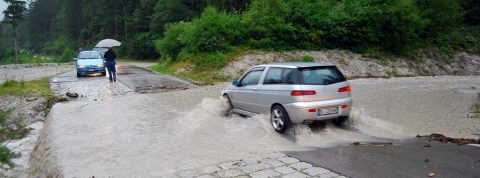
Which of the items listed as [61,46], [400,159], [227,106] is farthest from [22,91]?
[61,46]

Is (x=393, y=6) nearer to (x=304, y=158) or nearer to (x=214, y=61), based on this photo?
(x=214, y=61)

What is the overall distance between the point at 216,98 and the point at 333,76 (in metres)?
6.65

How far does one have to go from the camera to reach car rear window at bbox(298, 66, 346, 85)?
8.59 metres

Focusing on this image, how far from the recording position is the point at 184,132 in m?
9.48

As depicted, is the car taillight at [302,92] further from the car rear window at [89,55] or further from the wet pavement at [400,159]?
the car rear window at [89,55]

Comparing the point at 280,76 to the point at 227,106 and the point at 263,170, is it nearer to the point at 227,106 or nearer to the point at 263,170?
the point at 227,106

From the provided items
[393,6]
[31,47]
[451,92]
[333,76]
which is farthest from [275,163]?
[31,47]

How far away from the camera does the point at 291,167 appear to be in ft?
21.0

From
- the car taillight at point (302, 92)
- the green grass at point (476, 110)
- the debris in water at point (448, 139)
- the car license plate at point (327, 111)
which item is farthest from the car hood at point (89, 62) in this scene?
the debris in water at point (448, 139)

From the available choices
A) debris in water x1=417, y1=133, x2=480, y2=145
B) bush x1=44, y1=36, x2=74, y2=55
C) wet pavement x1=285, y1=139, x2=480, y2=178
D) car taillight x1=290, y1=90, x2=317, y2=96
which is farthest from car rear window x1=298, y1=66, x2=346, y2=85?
bush x1=44, y1=36, x2=74, y2=55

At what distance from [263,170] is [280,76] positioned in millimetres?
3208

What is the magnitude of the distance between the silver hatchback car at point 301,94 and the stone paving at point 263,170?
179 cm

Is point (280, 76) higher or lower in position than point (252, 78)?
higher

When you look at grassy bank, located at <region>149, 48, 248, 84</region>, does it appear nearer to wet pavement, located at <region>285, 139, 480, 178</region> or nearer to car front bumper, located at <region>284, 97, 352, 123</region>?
car front bumper, located at <region>284, 97, 352, 123</region>
